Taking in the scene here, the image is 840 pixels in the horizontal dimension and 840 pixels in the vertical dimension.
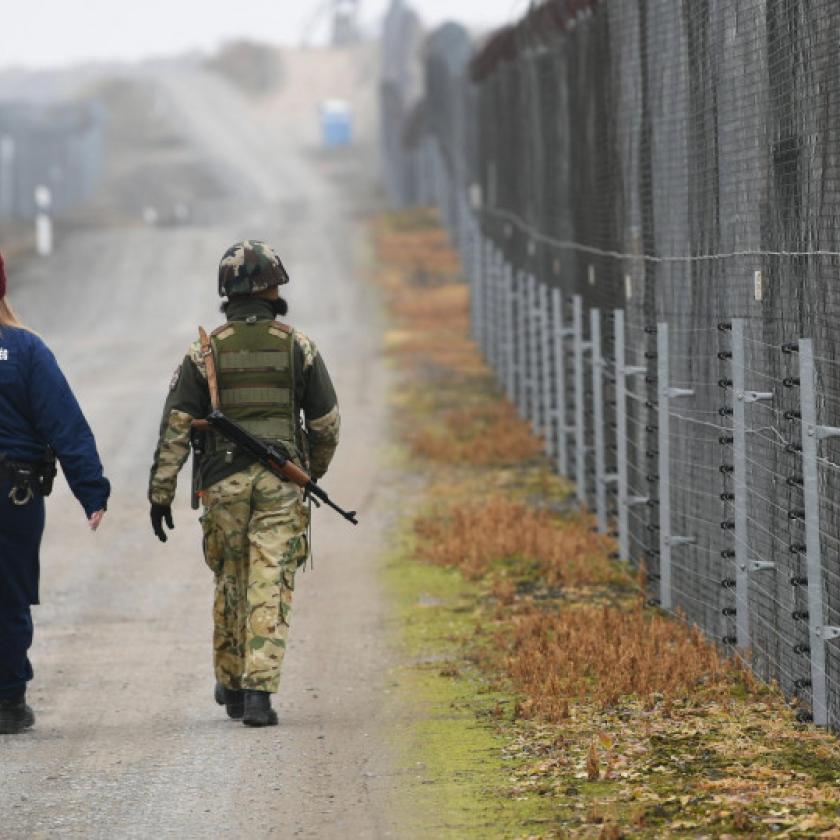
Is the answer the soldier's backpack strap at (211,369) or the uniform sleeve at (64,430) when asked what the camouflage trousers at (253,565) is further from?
the uniform sleeve at (64,430)

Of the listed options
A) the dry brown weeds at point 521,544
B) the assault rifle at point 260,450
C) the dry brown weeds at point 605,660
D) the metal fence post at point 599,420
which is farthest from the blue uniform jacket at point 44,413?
the metal fence post at point 599,420

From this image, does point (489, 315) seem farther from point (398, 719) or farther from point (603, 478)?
point (398, 719)

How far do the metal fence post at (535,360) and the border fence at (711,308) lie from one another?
1137 mm

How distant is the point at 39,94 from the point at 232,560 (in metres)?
110

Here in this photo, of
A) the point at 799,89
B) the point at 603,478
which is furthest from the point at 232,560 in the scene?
the point at 603,478

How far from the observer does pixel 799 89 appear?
27.9ft

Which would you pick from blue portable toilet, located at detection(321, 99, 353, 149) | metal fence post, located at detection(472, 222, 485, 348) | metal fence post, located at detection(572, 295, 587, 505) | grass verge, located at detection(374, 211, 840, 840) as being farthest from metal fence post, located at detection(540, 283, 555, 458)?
blue portable toilet, located at detection(321, 99, 353, 149)

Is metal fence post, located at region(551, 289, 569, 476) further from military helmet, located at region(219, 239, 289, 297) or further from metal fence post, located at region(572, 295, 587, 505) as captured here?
military helmet, located at region(219, 239, 289, 297)

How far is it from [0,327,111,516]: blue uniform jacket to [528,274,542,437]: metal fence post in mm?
10917

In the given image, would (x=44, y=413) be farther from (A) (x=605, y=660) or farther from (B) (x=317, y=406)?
(A) (x=605, y=660)

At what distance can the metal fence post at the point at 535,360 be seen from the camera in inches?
785

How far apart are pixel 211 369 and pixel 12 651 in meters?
1.46

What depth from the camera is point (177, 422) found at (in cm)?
889

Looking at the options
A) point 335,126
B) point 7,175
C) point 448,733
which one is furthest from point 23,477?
point 335,126
